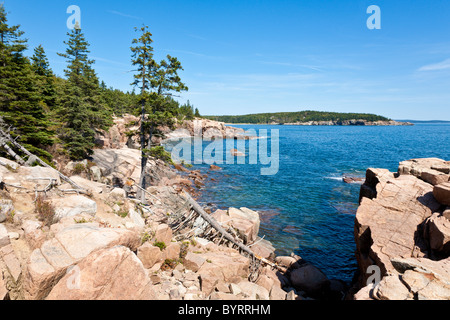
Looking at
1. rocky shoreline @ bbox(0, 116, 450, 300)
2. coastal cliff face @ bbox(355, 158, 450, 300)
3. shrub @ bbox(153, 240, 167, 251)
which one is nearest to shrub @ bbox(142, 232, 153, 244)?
rocky shoreline @ bbox(0, 116, 450, 300)

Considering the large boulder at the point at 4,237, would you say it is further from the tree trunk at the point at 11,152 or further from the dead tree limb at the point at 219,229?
→ the tree trunk at the point at 11,152

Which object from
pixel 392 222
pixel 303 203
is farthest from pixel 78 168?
pixel 392 222

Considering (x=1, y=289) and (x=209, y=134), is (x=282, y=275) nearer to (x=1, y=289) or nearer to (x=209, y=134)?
(x=1, y=289)

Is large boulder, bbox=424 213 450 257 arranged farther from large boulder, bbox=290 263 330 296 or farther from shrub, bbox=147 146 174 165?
shrub, bbox=147 146 174 165

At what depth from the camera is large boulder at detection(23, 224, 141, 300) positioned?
632 cm

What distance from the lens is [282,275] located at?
15938 mm

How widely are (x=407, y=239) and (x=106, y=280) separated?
13735 millimetres

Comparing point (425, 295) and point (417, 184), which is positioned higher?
point (417, 184)

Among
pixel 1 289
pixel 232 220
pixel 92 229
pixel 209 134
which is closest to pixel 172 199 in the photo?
pixel 232 220

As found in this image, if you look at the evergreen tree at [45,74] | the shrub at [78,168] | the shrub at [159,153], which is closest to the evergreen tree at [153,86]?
the shrub at [159,153]

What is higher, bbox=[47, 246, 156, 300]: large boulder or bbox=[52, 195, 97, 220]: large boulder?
bbox=[52, 195, 97, 220]: large boulder

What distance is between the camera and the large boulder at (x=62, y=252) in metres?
6.32

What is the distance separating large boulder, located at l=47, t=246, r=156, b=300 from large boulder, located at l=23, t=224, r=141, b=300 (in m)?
0.38
